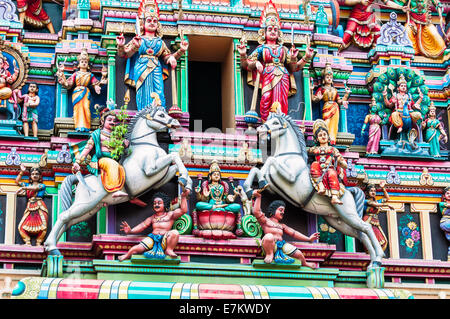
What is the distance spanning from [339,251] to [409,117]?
427 cm

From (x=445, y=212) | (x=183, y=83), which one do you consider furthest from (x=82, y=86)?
(x=445, y=212)

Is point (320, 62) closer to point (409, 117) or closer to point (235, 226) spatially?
point (409, 117)

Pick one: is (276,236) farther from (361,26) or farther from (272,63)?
(361,26)

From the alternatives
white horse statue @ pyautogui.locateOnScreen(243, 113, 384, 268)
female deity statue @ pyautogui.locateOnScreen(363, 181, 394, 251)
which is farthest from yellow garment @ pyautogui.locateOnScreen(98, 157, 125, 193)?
female deity statue @ pyautogui.locateOnScreen(363, 181, 394, 251)

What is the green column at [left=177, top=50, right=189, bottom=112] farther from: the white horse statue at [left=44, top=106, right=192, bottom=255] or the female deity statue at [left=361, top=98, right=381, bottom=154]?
the female deity statue at [left=361, top=98, right=381, bottom=154]

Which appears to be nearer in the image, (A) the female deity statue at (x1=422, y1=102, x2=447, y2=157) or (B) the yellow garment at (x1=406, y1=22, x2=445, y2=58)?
(A) the female deity statue at (x1=422, y1=102, x2=447, y2=157)

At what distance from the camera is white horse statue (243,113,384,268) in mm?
31672

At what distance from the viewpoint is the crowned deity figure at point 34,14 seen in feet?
114

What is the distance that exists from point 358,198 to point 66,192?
6974 millimetres

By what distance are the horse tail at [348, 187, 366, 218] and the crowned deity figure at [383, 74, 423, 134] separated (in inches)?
106

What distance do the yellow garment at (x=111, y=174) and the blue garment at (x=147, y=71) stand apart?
2045 millimetres

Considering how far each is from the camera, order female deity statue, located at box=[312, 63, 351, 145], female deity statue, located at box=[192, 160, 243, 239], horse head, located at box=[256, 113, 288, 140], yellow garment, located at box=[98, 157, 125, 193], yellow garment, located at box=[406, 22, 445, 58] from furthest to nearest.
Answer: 1. yellow garment, located at box=[406, 22, 445, 58]
2. female deity statue, located at box=[312, 63, 351, 145]
3. horse head, located at box=[256, 113, 288, 140]
4. female deity statue, located at box=[192, 160, 243, 239]
5. yellow garment, located at box=[98, 157, 125, 193]

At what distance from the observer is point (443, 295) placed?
3266 centimetres
